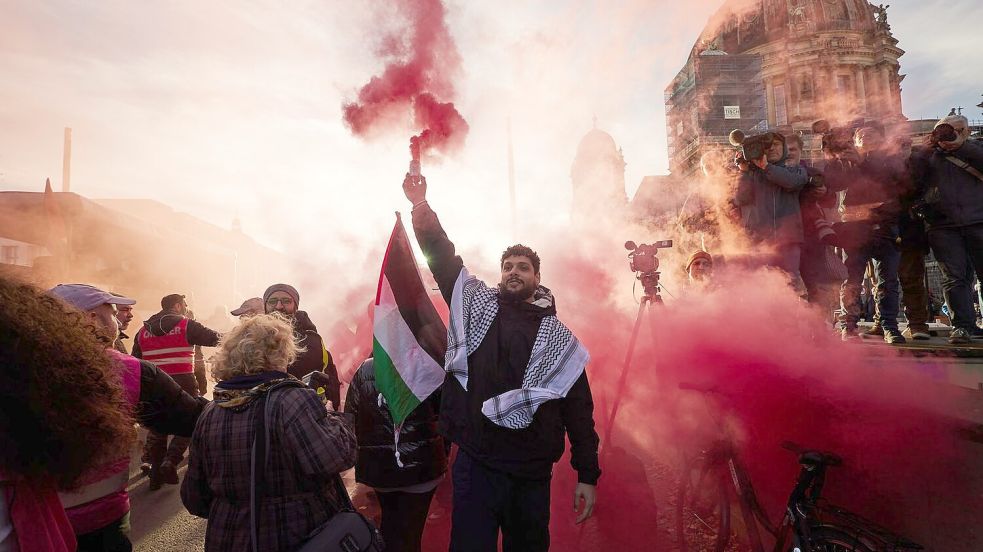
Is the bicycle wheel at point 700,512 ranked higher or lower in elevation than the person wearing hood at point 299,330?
lower

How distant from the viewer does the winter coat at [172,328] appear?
5.41 m

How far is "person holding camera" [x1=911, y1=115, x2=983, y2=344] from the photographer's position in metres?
4.75

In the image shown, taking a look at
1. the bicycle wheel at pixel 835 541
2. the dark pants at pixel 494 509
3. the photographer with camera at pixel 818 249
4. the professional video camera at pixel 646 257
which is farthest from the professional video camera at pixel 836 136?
the dark pants at pixel 494 509

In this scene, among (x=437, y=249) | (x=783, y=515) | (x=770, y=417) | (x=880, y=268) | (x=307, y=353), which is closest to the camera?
(x=437, y=249)

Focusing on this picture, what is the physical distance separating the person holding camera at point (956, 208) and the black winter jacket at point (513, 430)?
13.9ft

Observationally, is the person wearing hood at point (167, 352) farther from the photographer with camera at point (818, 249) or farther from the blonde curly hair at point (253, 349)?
the photographer with camera at point (818, 249)

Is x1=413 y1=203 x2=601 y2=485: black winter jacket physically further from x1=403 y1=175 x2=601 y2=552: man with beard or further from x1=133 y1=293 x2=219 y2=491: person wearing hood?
x1=133 y1=293 x2=219 y2=491: person wearing hood

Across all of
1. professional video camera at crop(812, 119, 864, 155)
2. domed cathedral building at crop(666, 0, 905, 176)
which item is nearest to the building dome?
domed cathedral building at crop(666, 0, 905, 176)

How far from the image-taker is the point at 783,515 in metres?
3.31

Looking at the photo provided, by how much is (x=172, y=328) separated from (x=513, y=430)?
15.8 ft

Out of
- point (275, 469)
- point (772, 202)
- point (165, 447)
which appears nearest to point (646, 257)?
point (772, 202)

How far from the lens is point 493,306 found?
9.59 feet

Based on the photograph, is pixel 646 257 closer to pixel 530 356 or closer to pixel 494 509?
pixel 530 356

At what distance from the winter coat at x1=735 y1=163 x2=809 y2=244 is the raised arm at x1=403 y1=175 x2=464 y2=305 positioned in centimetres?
359
